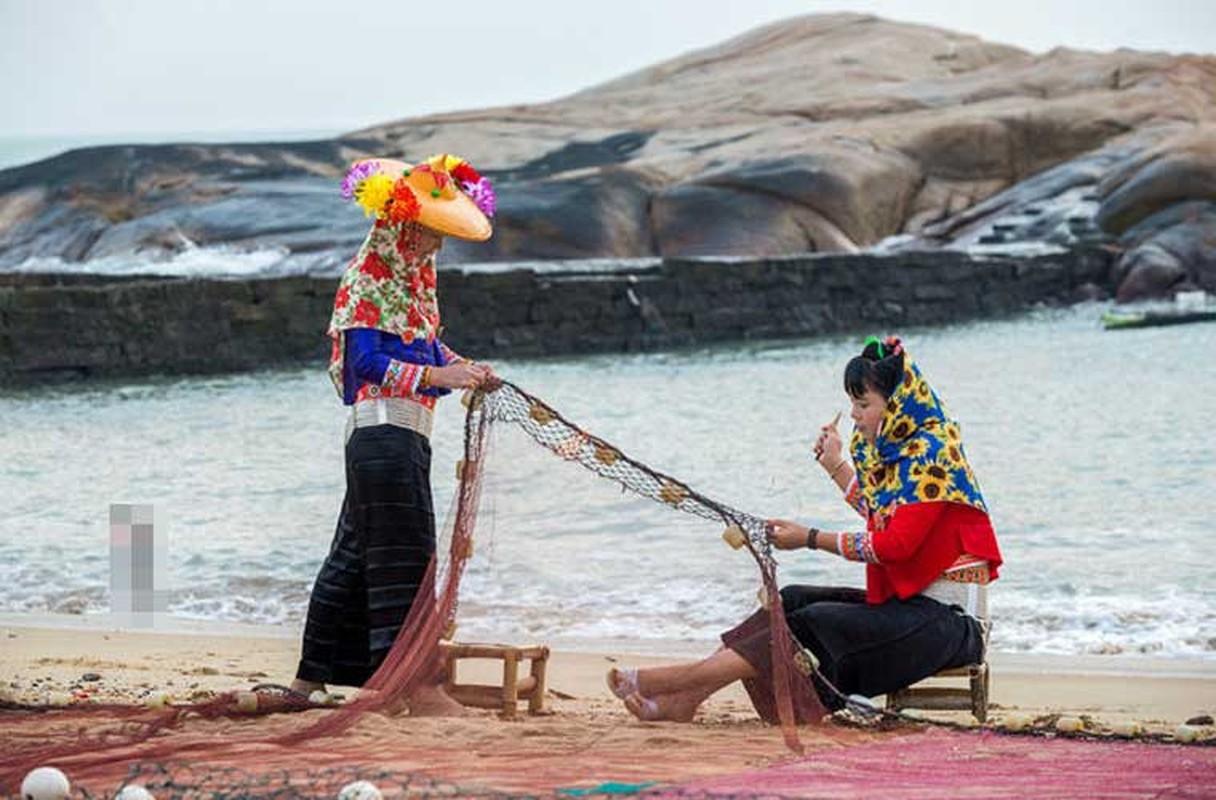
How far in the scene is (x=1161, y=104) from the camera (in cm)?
3731

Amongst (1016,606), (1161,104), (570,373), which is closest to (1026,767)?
(1016,606)

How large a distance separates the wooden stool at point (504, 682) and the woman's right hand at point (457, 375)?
71 cm

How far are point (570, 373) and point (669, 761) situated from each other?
20.0 m

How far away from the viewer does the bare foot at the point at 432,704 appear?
584cm

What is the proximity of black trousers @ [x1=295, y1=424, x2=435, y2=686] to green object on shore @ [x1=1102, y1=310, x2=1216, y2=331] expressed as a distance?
77.5 ft

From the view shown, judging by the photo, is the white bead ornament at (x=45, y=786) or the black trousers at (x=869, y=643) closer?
the white bead ornament at (x=45, y=786)

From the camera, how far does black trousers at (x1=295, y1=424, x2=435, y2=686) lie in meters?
5.96

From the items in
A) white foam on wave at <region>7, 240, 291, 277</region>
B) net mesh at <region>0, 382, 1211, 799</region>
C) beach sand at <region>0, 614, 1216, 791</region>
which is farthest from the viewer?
white foam on wave at <region>7, 240, 291, 277</region>

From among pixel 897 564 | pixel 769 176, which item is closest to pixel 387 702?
pixel 897 564

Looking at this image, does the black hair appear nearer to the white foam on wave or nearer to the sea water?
the sea water

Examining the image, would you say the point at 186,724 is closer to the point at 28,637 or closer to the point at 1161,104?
the point at 28,637

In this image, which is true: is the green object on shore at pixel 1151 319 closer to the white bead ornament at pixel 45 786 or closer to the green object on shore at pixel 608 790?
the green object on shore at pixel 608 790

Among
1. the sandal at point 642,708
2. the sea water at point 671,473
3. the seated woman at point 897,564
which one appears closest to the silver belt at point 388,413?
the sea water at point 671,473

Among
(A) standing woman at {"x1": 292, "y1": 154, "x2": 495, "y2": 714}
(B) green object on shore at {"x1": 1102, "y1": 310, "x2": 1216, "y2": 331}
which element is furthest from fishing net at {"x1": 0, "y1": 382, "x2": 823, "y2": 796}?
(B) green object on shore at {"x1": 1102, "y1": 310, "x2": 1216, "y2": 331}
